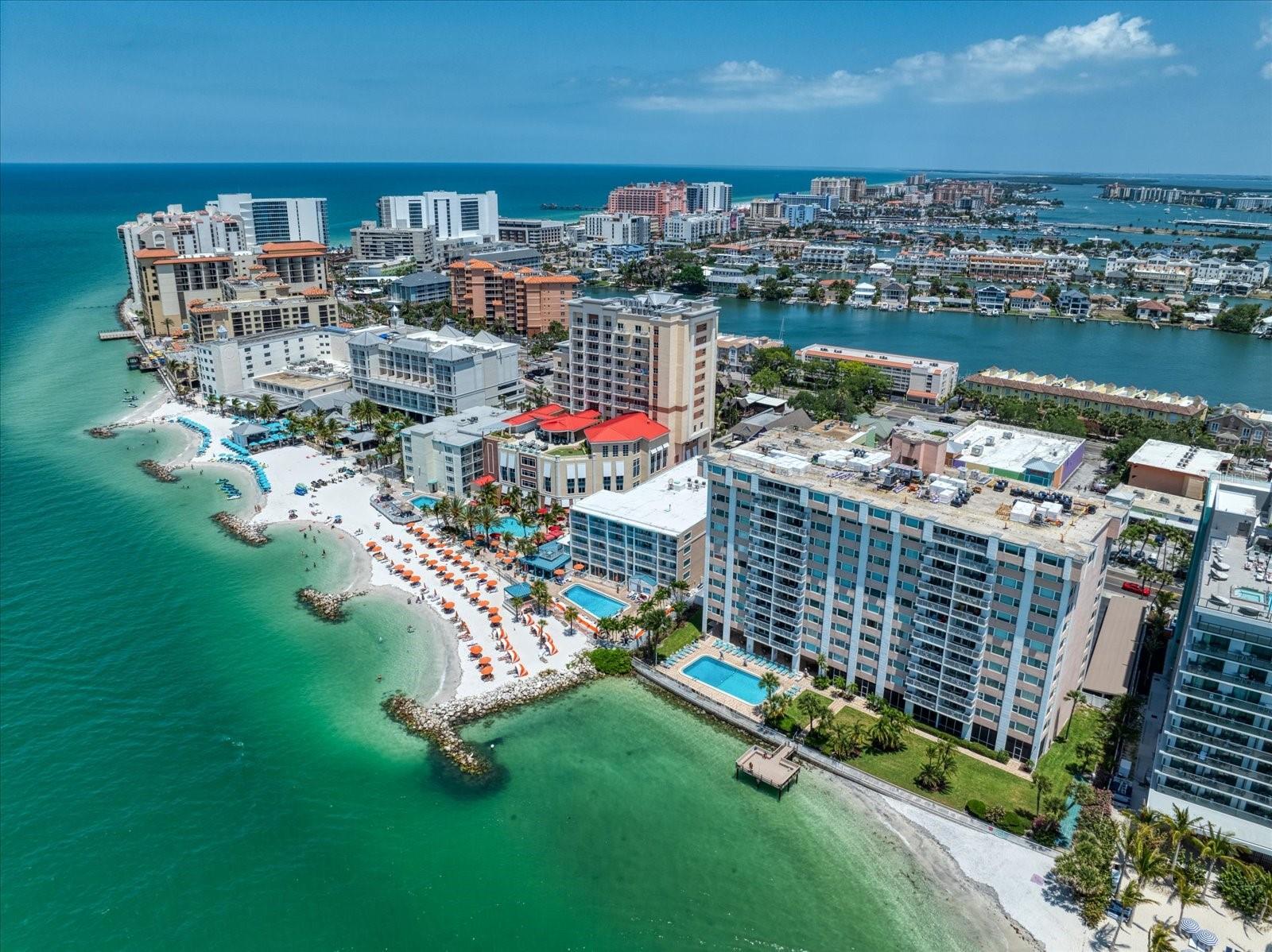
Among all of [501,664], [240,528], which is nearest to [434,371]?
[240,528]

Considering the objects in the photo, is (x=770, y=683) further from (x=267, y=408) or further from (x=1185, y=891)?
(x=267, y=408)

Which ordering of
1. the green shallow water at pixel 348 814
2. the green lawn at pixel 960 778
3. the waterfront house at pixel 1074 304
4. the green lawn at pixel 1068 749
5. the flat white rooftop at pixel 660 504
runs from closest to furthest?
the green shallow water at pixel 348 814
the green lawn at pixel 960 778
the green lawn at pixel 1068 749
the flat white rooftop at pixel 660 504
the waterfront house at pixel 1074 304

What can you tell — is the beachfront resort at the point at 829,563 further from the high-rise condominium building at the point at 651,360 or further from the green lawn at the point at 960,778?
the high-rise condominium building at the point at 651,360

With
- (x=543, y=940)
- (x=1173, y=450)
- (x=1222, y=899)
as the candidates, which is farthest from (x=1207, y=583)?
(x=1173, y=450)

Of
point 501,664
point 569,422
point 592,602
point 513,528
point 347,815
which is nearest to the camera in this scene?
point 347,815

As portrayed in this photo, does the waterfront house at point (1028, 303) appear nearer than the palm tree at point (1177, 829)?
No

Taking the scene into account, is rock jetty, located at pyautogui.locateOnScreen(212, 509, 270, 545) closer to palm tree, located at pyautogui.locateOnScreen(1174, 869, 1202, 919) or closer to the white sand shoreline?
the white sand shoreline

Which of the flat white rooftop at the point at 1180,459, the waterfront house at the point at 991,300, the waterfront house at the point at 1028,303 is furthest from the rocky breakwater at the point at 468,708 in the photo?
the waterfront house at the point at 1028,303
